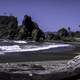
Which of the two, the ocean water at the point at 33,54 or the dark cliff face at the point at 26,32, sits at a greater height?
the dark cliff face at the point at 26,32

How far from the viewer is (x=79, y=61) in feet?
32.9

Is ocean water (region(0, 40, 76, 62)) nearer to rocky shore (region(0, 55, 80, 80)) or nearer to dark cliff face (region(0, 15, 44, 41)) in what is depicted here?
rocky shore (region(0, 55, 80, 80))

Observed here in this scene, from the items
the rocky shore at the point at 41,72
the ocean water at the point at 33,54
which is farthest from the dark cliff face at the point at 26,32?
the rocky shore at the point at 41,72

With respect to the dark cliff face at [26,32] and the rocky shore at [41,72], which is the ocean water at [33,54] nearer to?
the rocky shore at [41,72]

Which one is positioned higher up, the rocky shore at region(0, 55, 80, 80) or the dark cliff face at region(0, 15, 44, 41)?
the dark cliff face at region(0, 15, 44, 41)

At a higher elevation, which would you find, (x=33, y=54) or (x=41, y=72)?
(x=41, y=72)

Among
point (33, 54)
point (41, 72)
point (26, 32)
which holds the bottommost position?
point (33, 54)

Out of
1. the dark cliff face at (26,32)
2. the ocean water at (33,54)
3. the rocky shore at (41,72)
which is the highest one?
the dark cliff face at (26,32)

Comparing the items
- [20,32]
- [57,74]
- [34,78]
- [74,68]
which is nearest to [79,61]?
[74,68]

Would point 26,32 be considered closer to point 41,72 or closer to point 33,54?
point 33,54

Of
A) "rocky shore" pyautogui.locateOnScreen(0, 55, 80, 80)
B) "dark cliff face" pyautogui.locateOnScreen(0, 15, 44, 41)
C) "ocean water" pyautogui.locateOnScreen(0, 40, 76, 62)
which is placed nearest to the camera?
"rocky shore" pyautogui.locateOnScreen(0, 55, 80, 80)

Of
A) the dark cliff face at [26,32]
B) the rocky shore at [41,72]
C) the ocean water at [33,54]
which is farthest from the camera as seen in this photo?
the dark cliff face at [26,32]

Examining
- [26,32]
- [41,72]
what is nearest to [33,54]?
[41,72]

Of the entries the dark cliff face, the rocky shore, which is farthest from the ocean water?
the dark cliff face
